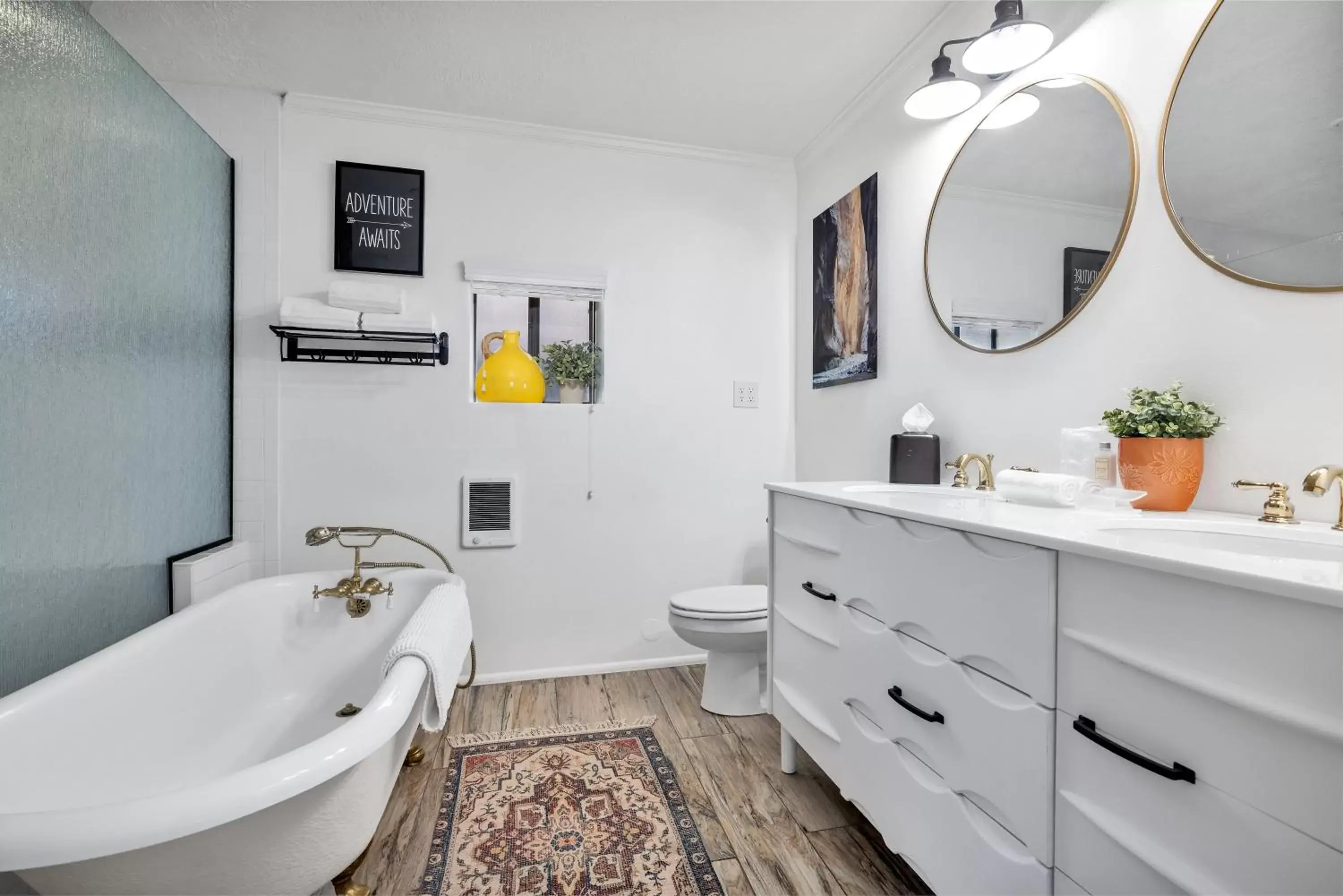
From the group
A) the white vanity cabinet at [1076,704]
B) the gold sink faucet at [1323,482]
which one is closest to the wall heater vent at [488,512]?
the white vanity cabinet at [1076,704]

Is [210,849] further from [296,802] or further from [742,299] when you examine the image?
[742,299]

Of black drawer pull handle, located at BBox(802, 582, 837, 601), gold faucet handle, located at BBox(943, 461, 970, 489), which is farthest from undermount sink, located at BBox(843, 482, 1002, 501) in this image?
black drawer pull handle, located at BBox(802, 582, 837, 601)

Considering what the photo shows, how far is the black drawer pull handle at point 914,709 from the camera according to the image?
1063 millimetres

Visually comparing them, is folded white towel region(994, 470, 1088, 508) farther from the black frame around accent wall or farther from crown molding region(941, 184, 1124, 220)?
the black frame around accent wall

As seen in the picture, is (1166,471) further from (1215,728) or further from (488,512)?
(488,512)

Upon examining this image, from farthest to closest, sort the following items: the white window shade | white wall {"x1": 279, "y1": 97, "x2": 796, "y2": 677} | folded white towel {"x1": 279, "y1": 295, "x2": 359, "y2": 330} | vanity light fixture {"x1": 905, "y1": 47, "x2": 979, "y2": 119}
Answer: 1. the white window shade
2. white wall {"x1": 279, "y1": 97, "x2": 796, "y2": 677}
3. folded white towel {"x1": 279, "y1": 295, "x2": 359, "y2": 330}
4. vanity light fixture {"x1": 905, "y1": 47, "x2": 979, "y2": 119}

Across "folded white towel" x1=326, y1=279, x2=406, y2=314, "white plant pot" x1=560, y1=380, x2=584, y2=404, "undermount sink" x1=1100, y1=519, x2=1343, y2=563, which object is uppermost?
"folded white towel" x1=326, y1=279, x2=406, y2=314

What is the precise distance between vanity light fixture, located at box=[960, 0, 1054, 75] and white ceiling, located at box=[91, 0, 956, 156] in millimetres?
297

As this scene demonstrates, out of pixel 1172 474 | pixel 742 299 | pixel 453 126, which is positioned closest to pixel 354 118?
pixel 453 126

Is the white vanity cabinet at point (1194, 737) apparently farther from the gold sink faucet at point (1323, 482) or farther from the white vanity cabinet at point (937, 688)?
the gold sink faucet at point (1323, 482)

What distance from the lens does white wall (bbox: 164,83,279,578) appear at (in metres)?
2.24

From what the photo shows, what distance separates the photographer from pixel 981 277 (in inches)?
66.2

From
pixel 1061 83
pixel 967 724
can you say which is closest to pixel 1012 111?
pixel 1061 83

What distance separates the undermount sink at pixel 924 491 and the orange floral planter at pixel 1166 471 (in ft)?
0.88
